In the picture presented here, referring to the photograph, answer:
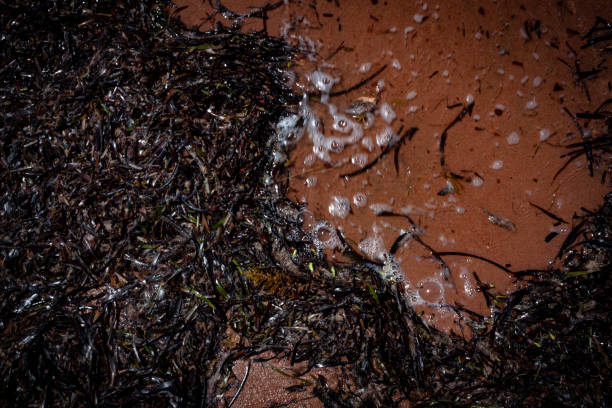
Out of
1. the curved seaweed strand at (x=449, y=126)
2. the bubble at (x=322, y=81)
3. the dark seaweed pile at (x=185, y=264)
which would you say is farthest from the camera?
the bubble at (x=322, y=81)

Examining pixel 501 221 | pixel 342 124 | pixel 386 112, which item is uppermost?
pixel 386 112

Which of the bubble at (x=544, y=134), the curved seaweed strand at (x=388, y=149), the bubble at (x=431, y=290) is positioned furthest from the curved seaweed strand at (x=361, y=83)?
the bubble at (x=431, y=290)

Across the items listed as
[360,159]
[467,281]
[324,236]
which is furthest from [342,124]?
[467,281]

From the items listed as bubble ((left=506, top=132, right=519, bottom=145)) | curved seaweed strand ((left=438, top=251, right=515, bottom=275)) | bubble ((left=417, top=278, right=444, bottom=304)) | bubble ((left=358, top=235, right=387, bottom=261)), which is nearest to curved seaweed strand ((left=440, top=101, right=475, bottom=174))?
bubble ((left=506, top=132, right=519, bottom=145))

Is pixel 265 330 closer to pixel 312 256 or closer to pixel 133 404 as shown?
pixel 312 256

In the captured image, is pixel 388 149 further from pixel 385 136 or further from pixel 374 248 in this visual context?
pixel 374 248

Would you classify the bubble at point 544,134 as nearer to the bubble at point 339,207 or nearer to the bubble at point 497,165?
the bubble at point 497,165

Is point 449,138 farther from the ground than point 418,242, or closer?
farther from the ground

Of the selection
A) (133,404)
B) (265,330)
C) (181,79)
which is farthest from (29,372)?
(181,79)
